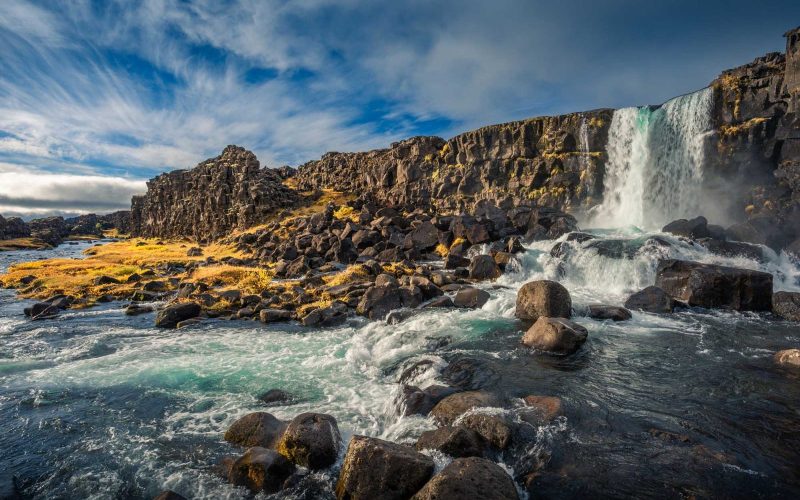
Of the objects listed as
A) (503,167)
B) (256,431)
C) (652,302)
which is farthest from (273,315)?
(503,167)

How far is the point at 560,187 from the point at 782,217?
77.6 feet

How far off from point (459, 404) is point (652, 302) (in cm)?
1585

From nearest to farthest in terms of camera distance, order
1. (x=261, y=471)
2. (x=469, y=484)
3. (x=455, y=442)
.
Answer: (x=469, y=484) < (x=261, y=471) < (x=455, y=442)

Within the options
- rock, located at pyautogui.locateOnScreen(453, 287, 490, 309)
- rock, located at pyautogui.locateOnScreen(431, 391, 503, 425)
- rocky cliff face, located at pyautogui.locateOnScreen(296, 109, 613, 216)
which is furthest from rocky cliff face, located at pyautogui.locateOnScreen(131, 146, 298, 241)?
rock, located at pyautogui.locateOnScreen(431, 391, 503, 425)

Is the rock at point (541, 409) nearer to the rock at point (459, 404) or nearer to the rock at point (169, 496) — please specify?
the rock at point (459, 404)

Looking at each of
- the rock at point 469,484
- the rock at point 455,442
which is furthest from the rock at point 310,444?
the rock at point 469,484

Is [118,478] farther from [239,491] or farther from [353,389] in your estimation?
[353,389]

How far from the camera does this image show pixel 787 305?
18.9m

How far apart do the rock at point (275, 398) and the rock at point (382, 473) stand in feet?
16.8

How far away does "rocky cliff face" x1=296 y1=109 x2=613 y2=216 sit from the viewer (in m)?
51.0

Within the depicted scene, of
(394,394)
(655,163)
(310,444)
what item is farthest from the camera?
(655,163)

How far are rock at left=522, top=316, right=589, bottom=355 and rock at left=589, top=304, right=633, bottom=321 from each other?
476 cm

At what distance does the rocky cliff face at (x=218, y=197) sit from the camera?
78.4 metres

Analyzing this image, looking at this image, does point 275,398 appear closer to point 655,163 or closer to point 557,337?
point 557,337
